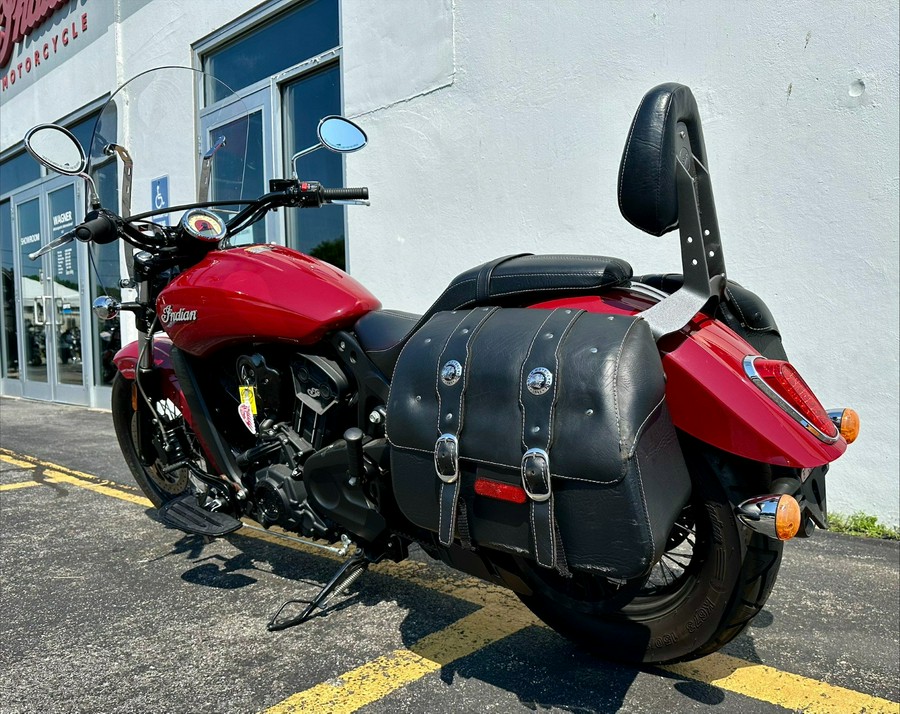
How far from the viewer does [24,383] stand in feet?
33.1

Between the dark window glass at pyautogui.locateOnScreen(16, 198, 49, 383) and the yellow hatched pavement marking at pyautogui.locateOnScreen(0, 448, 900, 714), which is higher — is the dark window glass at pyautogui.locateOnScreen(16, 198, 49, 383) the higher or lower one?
the higher one

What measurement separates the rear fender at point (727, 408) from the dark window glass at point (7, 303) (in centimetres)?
1111

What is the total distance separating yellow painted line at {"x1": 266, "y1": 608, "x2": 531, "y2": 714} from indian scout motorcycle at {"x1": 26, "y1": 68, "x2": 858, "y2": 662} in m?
0.25

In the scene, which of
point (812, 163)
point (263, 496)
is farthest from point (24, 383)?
point (812, 163)

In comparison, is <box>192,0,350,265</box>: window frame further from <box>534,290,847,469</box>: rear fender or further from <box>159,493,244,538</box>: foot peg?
<box>534,290,847,469</box>: rear fender

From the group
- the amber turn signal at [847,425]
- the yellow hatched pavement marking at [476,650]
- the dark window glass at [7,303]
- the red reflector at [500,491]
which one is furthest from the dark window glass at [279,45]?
the dark window glass at [7,303]

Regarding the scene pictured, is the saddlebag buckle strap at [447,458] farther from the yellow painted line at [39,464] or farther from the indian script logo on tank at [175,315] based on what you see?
the yellow painted line at [39,464]

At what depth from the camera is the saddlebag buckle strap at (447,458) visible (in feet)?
5.07

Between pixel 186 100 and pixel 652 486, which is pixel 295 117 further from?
pixel 652 486

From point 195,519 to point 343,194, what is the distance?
1293 millimetres

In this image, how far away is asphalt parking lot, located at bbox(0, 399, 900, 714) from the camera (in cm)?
180

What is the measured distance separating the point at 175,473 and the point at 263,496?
33.2 inches

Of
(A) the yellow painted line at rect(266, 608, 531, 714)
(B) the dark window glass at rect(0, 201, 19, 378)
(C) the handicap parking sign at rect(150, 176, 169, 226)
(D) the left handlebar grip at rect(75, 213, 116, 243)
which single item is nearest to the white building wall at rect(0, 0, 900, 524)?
(A) the yellow painted line at rect(266, 608, 531, 714)

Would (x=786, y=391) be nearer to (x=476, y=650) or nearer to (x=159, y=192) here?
(x=476, y=650)
